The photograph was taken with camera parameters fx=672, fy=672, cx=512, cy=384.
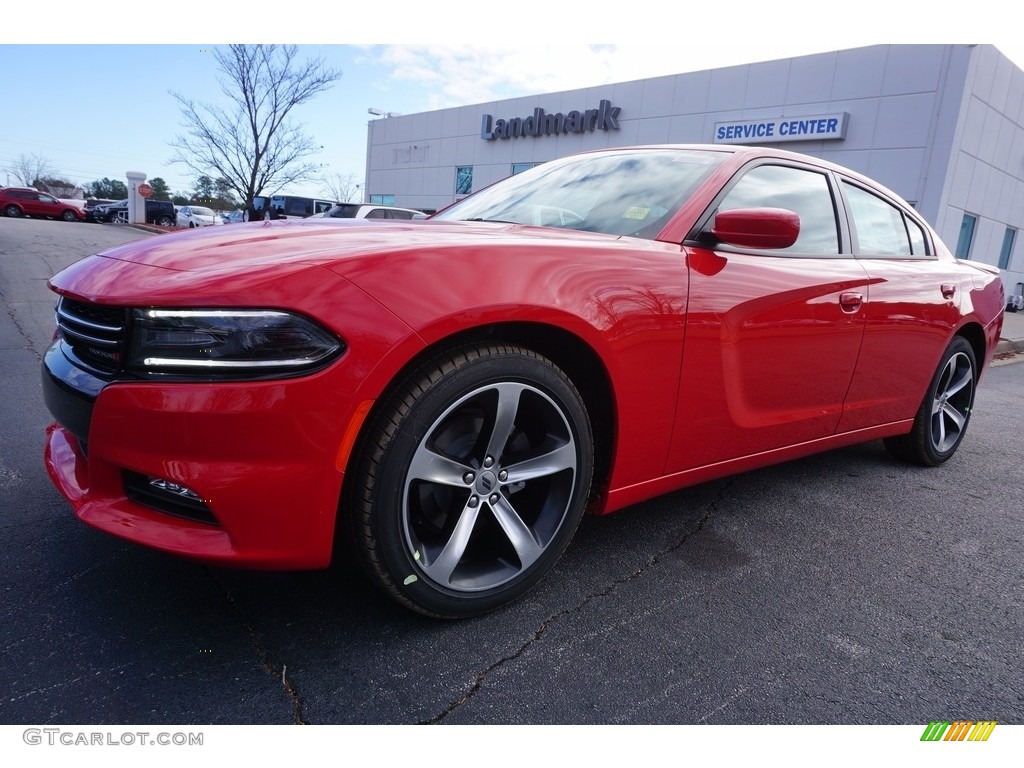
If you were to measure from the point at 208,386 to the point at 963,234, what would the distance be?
1958 centimetres

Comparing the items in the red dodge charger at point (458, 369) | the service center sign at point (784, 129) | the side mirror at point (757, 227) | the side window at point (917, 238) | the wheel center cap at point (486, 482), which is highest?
the service center sign at point (784, 129)

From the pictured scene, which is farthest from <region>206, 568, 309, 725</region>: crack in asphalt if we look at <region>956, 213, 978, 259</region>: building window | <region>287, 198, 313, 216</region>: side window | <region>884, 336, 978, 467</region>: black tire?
<region>287, 198, 313, 216</region>: side window

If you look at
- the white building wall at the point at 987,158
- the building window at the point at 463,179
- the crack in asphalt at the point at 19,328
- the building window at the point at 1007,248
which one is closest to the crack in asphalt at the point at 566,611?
the crack in asphalt at the point at 19,328

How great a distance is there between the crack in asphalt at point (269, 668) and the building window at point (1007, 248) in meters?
22.7

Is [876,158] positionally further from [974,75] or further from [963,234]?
[963,234]

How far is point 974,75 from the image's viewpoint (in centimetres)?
1427

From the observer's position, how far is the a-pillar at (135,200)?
27.9 meters

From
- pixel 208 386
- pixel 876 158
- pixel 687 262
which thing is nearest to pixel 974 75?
pixel 876 158

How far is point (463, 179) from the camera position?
88.7ft

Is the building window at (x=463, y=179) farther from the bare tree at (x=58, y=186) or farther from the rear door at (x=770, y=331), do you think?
the bare tree at (x=58, y=186)

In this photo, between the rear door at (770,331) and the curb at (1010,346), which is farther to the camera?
the curb at (1010,346)

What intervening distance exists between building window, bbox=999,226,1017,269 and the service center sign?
707 cm

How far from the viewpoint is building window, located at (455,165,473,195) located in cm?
2656

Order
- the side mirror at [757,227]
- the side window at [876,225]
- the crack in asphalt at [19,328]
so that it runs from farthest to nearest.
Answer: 1. the crack in asphalt at [19,328]
2. the side window at [876,225]
3. the side mirror at [757,227]
